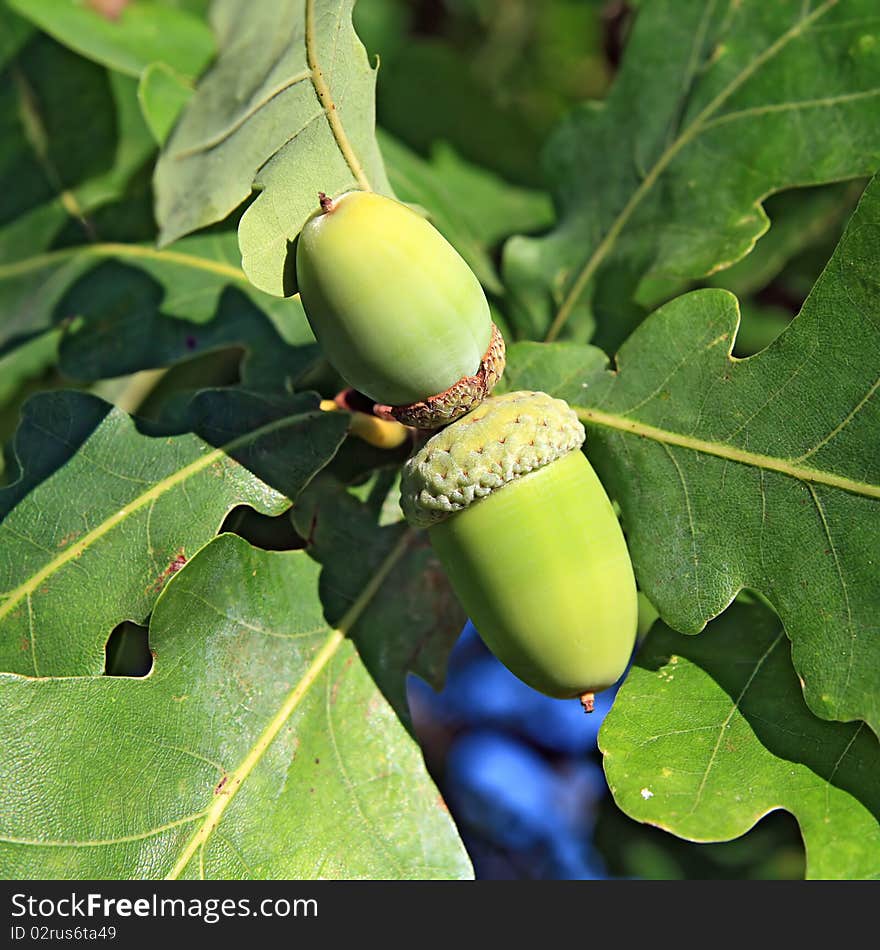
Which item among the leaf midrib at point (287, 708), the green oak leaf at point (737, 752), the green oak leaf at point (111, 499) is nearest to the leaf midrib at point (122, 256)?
the green oak leaf at point (111, 499)

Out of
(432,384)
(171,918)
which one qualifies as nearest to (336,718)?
(171,918)

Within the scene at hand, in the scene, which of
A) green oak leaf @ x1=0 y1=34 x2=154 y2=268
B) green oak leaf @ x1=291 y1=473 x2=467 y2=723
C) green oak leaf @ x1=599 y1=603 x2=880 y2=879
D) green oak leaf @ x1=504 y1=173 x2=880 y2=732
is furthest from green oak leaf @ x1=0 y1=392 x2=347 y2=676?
green oak leaf @ x1=0 y1=34 x2=154 y2=268

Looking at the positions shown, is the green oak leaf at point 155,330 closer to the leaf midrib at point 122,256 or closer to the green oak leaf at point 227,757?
the leaf midrib at point 122,256

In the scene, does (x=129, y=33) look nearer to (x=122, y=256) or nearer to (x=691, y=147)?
(x=122, y=256)

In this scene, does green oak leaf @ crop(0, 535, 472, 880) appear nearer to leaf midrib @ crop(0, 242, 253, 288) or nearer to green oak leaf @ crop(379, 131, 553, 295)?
leaf midrib @ crop(0, 242, 253, 288)

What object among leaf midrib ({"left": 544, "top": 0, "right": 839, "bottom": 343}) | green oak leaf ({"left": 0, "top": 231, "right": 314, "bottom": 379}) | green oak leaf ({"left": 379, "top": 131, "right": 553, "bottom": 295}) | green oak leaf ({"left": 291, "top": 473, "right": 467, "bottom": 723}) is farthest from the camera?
green oak leaf ({"left": 379, "top": 131, "right": 553, "bottom": 295})

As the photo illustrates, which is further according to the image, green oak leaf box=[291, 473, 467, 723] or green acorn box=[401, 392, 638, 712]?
green oak leaf box=[291, 473, 467, 723]

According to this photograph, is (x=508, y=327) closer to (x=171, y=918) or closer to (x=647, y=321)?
(x=647, y=321)
